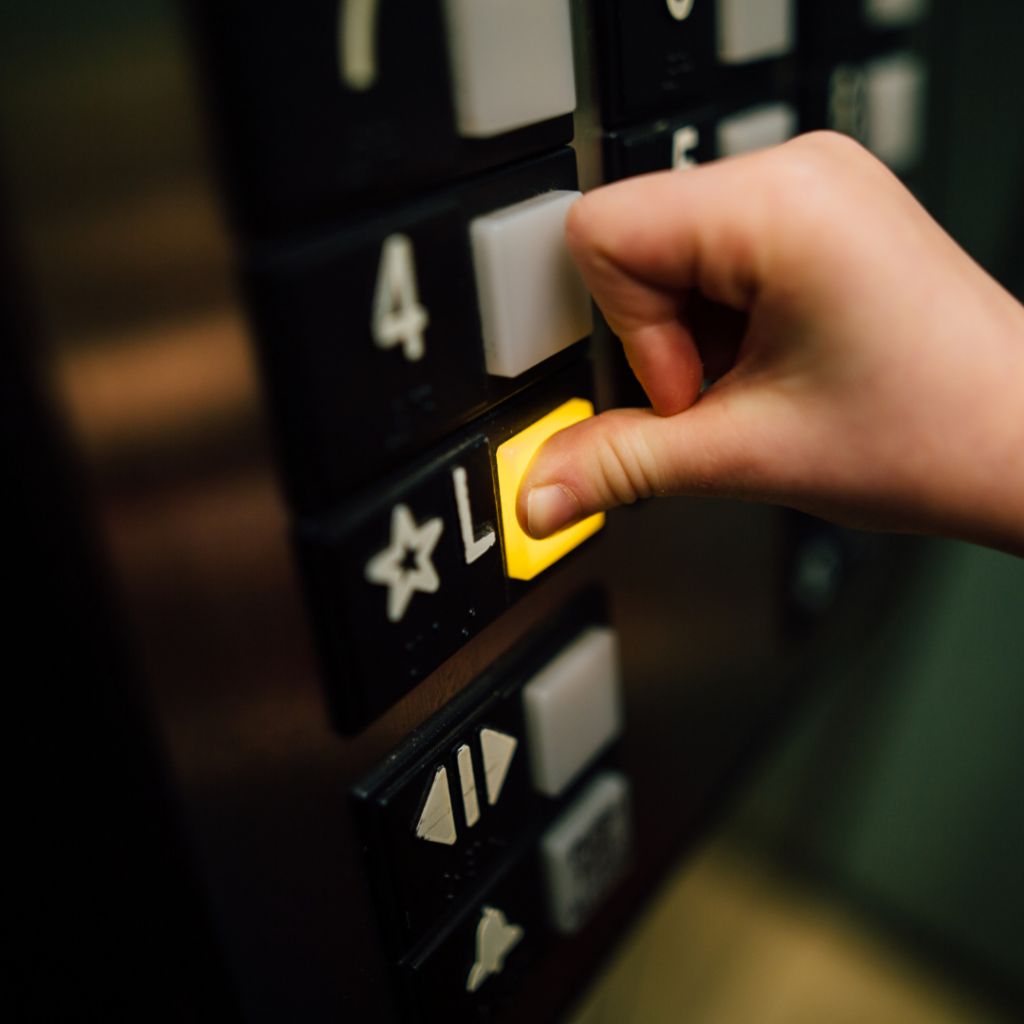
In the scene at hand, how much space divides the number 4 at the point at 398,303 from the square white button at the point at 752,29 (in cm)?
22

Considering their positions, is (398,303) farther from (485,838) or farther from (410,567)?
(485,838)

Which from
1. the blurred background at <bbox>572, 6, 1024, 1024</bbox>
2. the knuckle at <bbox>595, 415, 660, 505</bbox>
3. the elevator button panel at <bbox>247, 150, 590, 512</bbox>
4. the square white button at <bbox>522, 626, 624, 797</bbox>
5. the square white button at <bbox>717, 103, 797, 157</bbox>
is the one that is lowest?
the blurred background at <bbox>572, 6, 1024, 1024</bbox>

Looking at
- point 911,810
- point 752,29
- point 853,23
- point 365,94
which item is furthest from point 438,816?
point 911,810

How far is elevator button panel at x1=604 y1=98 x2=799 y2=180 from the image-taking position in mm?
356

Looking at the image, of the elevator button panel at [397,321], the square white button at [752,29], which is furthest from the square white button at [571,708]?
the square white button at [752,29]

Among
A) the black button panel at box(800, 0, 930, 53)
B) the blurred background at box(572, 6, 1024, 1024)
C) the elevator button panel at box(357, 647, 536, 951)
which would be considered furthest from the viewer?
the blurred background at box(572, 6, 1024, 1024)

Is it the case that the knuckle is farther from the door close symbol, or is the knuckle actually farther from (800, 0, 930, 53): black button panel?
(800, 0, 930, 53): black button panel

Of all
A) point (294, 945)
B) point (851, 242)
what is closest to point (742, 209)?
point (851, 242)

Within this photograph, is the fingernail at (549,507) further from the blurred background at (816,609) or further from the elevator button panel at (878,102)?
the elevator button panel at (878,102)

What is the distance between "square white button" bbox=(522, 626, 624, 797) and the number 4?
16 centimetres

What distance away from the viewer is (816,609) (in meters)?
0.63

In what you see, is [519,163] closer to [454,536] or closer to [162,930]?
[454,536]

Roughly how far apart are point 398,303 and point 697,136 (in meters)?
0.20

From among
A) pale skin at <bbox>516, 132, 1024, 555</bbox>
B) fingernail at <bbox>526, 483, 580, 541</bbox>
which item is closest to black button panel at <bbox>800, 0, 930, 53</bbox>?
pale skin at <bbox>516, 132, 1024, 555</bbox>
